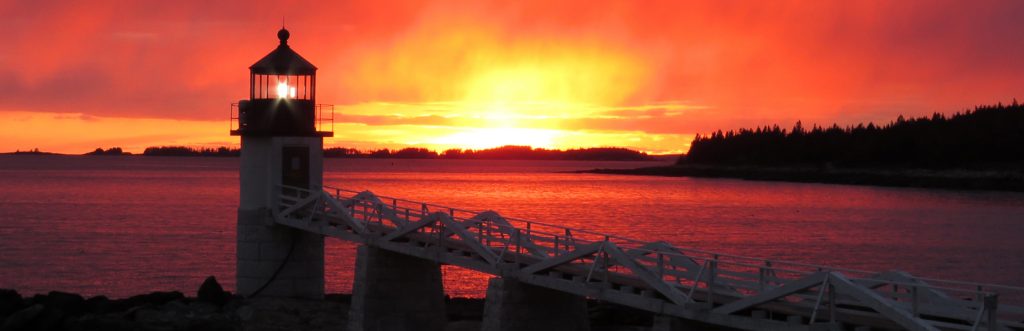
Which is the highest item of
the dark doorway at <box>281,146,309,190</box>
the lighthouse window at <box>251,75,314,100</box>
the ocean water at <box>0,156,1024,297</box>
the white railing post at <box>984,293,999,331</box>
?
the lighthouse window at <box>251,75,314,100</box>

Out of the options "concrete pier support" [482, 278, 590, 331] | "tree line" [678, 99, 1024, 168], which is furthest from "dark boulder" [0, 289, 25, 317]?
"tree line" [678, 99, 1024, 168]

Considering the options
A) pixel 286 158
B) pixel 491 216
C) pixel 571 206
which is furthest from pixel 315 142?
pixel 571 206

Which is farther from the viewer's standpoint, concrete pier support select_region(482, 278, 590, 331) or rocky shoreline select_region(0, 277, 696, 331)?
rocky shoreline select_region(0, 277, 696, 331)

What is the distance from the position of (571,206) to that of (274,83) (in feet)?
254

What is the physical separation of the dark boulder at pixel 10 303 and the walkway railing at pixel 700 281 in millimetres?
8295

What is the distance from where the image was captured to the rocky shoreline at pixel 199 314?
27.8 meters

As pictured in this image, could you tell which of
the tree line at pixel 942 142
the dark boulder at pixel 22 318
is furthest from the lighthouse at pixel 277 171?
the tree line at pixel 942 142

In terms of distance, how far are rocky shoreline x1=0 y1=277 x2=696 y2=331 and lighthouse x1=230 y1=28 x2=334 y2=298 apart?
618 mm

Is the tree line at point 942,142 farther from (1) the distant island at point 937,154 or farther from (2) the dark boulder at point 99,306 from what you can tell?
(2) the dark boulder at point 99,306

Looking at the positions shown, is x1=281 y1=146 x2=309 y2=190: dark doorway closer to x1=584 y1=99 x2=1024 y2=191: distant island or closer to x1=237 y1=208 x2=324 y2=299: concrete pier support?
x1=237 y1=208 x2=324 y2=299: concrete pier support

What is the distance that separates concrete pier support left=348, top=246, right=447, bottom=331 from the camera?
84.9 ft

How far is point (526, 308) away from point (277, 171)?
39.8 ft

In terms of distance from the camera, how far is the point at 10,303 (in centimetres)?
3028

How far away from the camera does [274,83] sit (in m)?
32.2
